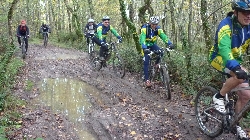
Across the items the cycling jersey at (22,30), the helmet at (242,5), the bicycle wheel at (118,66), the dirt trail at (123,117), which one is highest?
the helmet at (242,5)

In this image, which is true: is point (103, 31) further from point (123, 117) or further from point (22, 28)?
point (22, 28)

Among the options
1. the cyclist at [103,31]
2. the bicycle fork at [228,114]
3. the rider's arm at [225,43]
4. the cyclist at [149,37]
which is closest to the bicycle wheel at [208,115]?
the bicycle fork at [228,114]

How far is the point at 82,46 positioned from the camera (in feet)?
77.4

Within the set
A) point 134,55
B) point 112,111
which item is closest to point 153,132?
point 112,111

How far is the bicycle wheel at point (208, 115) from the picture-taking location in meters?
5.11

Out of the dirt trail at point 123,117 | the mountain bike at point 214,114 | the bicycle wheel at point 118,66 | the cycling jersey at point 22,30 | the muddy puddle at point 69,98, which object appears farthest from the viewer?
the cycling jersey at point 22,30

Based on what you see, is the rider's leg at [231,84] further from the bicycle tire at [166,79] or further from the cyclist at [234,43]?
the bicycle tire at [166,79]

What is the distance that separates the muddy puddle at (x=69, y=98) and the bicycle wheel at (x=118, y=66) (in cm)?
186

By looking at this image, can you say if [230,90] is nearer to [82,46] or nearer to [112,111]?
[112,111]

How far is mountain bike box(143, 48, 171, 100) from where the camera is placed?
8266 mm

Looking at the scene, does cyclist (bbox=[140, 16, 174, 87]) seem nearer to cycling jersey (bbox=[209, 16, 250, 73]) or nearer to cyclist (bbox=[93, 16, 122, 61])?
cyclist (bbox=[93, 16, 122, 61])

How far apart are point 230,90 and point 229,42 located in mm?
840

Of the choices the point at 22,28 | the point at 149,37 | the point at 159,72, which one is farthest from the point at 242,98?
the point at 22,28

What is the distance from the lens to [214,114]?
17.2 feet
